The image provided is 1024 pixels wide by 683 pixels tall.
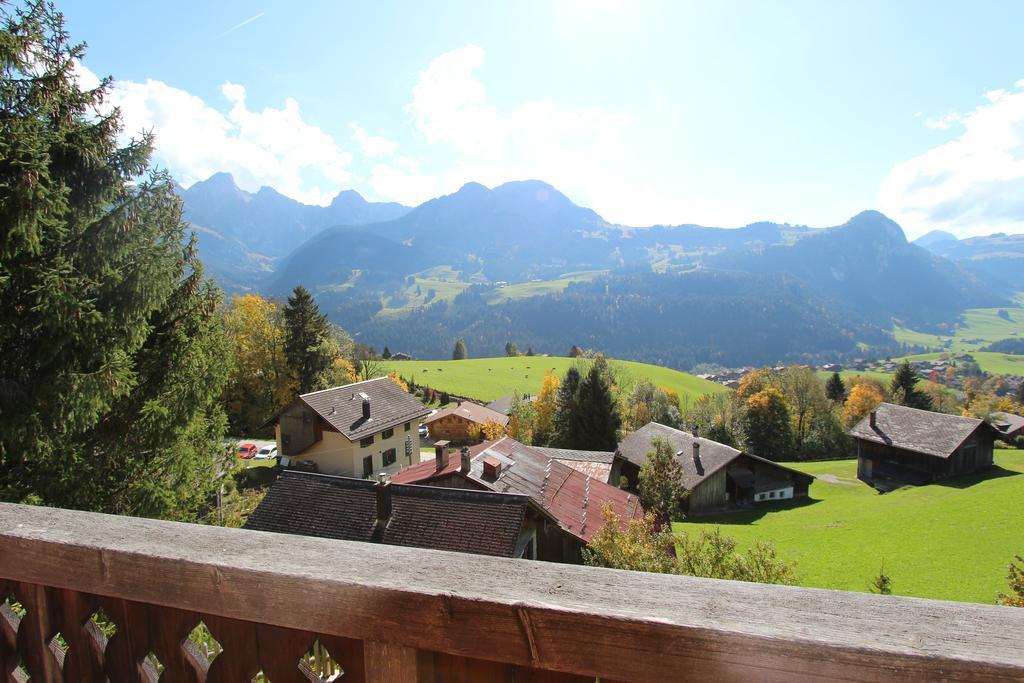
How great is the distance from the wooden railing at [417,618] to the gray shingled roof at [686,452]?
134ft

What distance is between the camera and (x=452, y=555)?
1.72 m

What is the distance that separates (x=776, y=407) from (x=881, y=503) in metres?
28.3

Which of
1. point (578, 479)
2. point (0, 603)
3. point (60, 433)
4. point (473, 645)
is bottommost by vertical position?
point (578, 479)

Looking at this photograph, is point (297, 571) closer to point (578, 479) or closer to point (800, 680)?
point (800, 680)

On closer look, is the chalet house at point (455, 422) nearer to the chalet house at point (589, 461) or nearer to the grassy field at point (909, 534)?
the chalet house at point (589, 461)

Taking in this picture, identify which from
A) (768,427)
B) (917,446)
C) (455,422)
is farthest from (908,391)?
(455,422)

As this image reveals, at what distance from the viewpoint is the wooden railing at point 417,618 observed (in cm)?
121

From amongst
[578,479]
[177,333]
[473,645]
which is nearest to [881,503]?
[578,479]

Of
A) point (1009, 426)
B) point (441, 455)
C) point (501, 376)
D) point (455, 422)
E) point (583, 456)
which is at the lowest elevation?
point (1009, 426)

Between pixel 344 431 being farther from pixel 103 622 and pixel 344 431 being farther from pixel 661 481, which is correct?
pixel 103 622

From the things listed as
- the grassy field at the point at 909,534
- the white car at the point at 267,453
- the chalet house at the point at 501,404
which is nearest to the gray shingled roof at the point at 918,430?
the grassy field at the point at 909,534

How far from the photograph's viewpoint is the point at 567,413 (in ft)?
180

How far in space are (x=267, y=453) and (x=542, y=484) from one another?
29865 mm

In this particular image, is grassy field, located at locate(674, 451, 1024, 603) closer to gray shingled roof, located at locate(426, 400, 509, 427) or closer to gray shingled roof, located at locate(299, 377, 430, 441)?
gray shingled roof, located at locate(299, 377, 430, 441)
